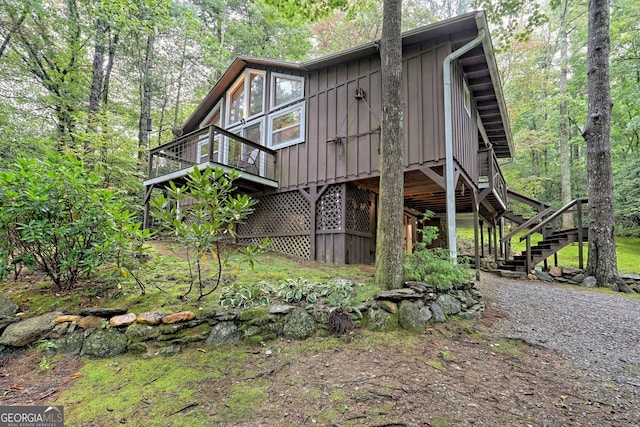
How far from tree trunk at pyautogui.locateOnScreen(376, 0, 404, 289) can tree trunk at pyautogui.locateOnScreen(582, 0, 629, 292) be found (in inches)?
239

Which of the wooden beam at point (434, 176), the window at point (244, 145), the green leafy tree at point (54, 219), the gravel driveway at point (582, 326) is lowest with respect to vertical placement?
the gravel driveway at point (582, 326)

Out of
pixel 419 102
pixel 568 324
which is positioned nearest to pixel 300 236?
pixel 419 102

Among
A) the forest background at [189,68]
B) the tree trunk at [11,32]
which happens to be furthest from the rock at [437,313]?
the tree trunk at [11,32]

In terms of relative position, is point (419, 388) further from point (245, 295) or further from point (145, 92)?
point (145, 92)

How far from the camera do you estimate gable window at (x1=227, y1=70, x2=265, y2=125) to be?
30.9 ft

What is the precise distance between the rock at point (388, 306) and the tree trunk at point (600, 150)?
6.35 m

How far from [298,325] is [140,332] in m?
1.68

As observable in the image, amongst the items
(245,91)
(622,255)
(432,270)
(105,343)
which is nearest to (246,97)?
(245,91)

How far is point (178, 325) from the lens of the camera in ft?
10.7

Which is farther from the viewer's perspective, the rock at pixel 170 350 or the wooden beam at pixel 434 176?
the wooden beam at pixel 434 176

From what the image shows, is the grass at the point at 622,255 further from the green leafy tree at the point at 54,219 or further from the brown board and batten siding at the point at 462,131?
the green leafy tree at the point at 54,219

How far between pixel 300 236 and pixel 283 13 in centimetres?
543

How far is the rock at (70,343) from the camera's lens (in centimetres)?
304

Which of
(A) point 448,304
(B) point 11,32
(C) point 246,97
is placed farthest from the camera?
(B) point 11,32
